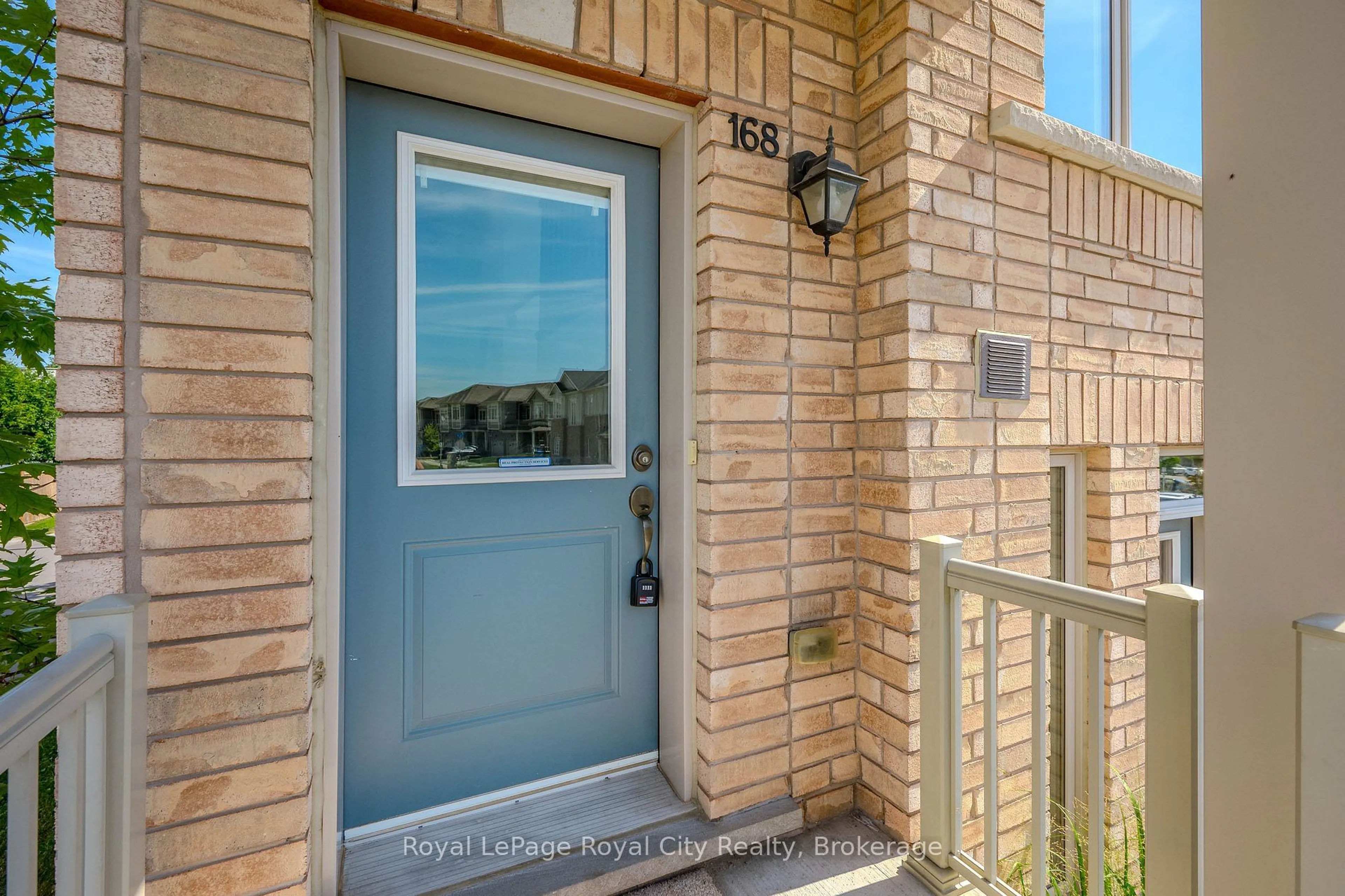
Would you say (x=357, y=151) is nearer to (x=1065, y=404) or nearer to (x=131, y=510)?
(x=131, y=510)

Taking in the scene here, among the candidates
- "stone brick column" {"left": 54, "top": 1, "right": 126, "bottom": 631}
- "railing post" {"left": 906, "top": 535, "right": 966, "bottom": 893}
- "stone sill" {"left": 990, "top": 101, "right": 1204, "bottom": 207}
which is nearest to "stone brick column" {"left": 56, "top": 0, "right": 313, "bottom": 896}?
"stone brick column" {"left": 54, "top": 1, "right": 126, "bottom": 631}

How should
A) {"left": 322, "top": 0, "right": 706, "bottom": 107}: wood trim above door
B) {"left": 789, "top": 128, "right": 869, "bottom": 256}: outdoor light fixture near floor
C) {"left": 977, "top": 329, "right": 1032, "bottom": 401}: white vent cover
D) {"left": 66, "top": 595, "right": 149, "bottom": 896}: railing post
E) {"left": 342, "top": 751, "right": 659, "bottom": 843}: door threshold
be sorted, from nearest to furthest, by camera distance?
{"left": 66, "top": 595, "right": 149, "bottom": 896}: railing post, {"left": 322, "top": 0, "right": 706, "bottom": 107}: wood trim above door, {"left": 342, "top": 751, "right": 659, "bottom": 843}: door threshold, {"left": 789, "top": 128, "right": 869, "bottom": 256}: outdoor light fixture near floor, {"left": 977, "top": 329, "right": 1032, "bottom": 401}: white vent cover

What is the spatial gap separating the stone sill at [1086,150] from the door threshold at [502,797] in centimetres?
233

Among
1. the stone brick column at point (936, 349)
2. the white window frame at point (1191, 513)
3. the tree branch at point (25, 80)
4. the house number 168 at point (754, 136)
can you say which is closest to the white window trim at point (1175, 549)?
the white window frame at point (1191, 513)

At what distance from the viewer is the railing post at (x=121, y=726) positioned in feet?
2.97

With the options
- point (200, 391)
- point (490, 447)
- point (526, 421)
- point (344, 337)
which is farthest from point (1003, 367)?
point (200, 391)

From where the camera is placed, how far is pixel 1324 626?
0.75 meters

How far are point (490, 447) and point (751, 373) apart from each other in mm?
789

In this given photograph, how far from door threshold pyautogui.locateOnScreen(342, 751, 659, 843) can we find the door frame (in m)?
0.08

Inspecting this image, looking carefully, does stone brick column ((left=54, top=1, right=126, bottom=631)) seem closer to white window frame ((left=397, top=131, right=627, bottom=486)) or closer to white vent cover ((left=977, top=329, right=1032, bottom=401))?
white window frame ((left=397, top=131, right=627, bottom=486))

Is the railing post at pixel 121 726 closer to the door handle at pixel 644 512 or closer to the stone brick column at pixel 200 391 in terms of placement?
the stone brick column at pixel 200 391

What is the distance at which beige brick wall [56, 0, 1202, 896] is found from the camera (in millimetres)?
1090

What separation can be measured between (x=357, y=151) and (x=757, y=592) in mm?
1624

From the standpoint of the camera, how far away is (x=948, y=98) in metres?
1.75
